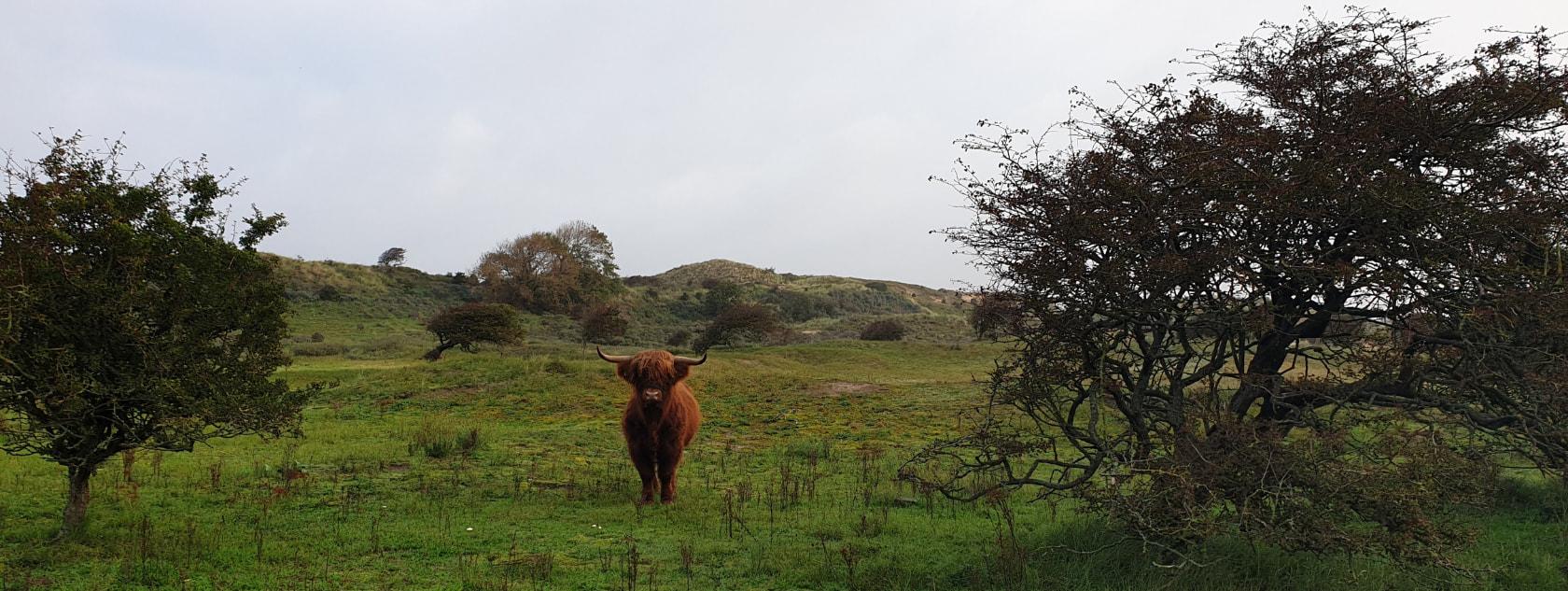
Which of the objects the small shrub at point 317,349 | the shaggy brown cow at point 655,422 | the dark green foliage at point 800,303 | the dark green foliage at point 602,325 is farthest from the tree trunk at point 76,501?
the dark green foliage at point 800,303

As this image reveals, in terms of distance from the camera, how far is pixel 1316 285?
5.61 meters

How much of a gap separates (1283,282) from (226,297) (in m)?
9.27

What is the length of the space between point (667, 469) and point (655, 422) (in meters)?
0.64

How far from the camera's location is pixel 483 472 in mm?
11664

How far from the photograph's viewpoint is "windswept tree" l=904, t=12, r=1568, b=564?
16.3ft

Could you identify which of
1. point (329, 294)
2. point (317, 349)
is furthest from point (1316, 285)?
point (329, 294)

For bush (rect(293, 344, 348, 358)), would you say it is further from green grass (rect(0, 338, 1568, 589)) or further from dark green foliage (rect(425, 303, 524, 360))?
green grass (rect(0, 338, 1568, 589))

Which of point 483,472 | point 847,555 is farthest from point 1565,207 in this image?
point 483,472

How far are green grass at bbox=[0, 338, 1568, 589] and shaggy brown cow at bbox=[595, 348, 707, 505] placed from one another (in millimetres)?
538

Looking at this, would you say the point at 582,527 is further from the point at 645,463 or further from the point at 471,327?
the point at 471,327

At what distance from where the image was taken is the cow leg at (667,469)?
32.3 feet

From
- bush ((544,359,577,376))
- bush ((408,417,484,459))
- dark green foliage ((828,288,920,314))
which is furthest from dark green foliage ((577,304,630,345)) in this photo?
dark green foliage ((828,288,920,314))

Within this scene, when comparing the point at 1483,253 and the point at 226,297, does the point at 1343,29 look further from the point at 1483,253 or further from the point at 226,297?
the point at 226,297

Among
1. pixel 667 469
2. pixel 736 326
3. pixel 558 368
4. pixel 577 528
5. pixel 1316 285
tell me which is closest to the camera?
pixel 1316 285
